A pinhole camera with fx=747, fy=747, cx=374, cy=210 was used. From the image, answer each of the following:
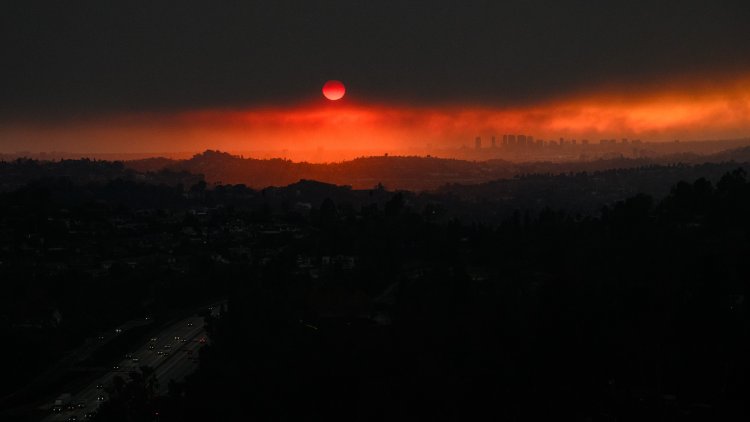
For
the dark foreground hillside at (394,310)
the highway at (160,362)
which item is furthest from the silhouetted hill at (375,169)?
the highway at (160,362)

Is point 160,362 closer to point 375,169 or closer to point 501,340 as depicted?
point 501,340

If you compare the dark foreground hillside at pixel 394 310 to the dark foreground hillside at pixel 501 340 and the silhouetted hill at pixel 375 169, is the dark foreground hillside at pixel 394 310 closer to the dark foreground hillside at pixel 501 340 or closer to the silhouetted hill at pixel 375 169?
the dark foreground hillside at pixel 501 340

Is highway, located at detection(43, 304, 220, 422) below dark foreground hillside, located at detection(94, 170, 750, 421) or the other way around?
below

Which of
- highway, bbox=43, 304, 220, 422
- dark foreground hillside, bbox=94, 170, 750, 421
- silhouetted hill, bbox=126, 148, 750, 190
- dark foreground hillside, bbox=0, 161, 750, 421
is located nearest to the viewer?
dark foreground hillside, bbox=94, 170, 750, 421

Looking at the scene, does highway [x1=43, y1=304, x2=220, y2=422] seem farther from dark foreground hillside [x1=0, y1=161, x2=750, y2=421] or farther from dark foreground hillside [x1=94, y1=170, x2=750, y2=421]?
dark foreground hillside [x1=94, y1=170, x2=750, y2=421]

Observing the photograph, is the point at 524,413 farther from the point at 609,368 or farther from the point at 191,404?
the point at 191,404

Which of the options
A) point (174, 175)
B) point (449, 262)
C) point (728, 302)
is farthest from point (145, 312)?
point (174, 175)

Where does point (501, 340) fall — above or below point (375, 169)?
below

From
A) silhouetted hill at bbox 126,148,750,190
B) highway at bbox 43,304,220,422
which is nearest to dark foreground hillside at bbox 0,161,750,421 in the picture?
highway at bbox 43,304,220,422

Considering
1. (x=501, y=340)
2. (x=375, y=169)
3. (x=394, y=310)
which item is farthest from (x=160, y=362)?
(x=375, y=169)
